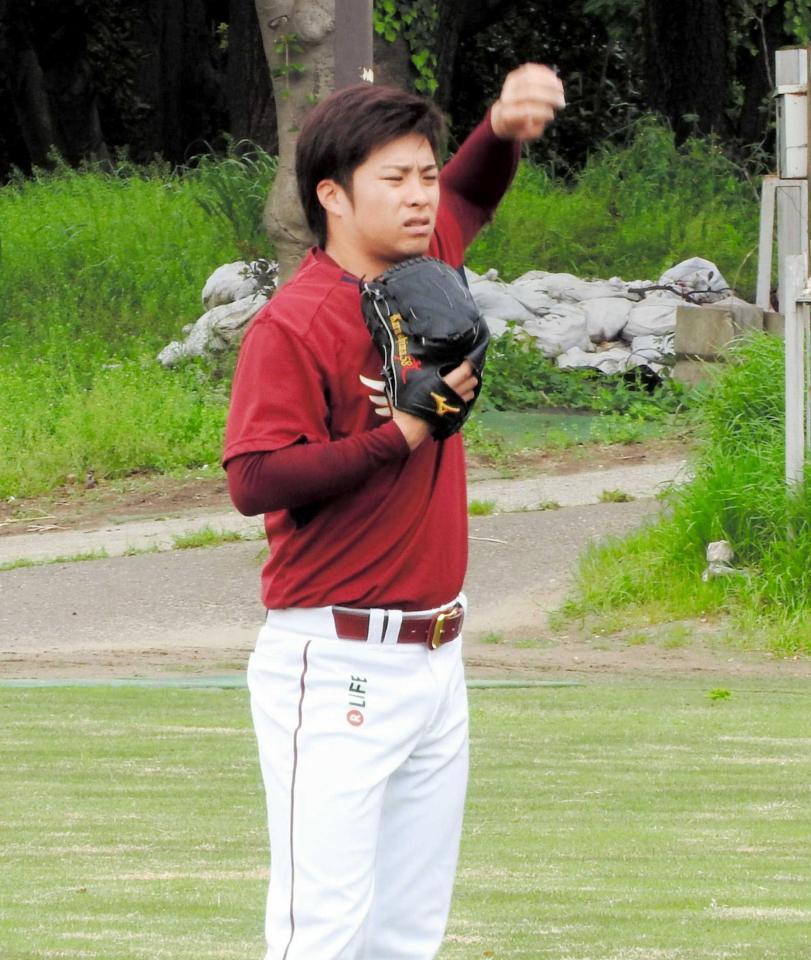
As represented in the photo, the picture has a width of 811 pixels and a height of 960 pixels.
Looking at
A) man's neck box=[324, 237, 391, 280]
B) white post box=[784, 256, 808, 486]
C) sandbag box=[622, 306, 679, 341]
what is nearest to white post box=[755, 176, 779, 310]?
sandbag box=[622, 306, 679, 341]

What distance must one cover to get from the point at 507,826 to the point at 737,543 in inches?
209

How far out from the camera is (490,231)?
72.0ft

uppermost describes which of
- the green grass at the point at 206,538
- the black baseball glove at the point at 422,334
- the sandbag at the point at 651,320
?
the black baseball glove at the point at 422,334

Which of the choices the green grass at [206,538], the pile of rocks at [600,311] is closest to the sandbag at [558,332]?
the pile of rocks at [600,311]

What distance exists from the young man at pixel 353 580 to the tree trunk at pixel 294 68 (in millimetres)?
8203

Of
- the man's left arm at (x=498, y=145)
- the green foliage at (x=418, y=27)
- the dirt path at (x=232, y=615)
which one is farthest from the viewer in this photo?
the green foliage at (x=418, y=27)

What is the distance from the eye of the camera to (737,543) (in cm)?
1101

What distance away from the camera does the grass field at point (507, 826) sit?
14.9 ft

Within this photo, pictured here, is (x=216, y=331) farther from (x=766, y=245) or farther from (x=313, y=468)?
(x=313, y=468)

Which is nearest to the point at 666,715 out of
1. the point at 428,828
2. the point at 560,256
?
the point at 428,828

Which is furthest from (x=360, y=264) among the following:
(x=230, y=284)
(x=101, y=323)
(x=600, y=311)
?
(x=101, y=323)

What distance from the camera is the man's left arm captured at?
3701mm

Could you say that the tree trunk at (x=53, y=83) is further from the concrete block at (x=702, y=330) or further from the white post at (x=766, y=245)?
the white post at (x=766, y=245)

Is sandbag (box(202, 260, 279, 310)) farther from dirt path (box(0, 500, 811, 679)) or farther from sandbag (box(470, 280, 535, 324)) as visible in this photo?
dirt path (box(0, 500, 811, 679))
